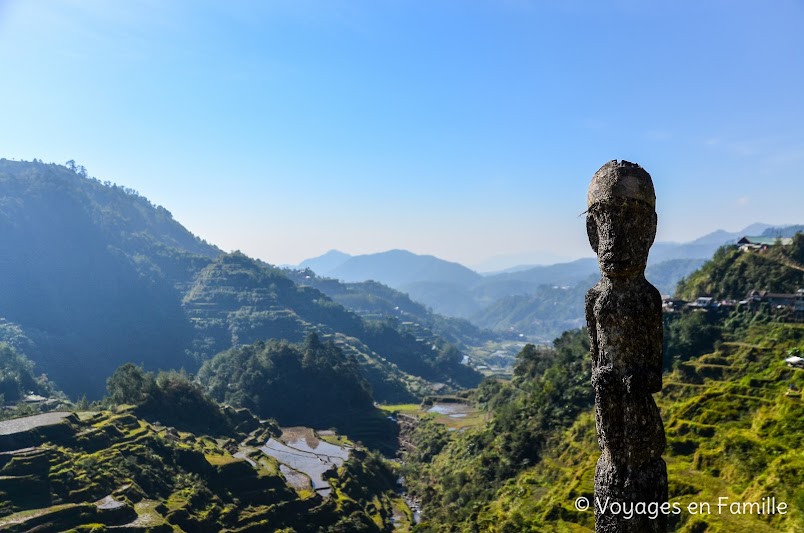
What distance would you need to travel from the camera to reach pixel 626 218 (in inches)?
199

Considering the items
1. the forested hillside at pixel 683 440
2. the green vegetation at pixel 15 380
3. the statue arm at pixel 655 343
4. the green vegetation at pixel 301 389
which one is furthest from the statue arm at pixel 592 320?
the green vegetation at pixel 301 389

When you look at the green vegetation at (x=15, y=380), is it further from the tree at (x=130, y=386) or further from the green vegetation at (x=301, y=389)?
the green vegetation at (x=301, y=389)

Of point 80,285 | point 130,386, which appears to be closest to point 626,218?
point 130,386

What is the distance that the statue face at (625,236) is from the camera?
5.02 m

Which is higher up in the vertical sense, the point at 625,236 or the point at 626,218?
the point at 626,218

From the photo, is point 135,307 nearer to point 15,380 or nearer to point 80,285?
point 80,285

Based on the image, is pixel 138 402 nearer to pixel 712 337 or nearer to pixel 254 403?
pixel 254 403

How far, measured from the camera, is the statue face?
502cm

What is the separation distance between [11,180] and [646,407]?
537ft

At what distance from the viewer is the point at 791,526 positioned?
52.0ft

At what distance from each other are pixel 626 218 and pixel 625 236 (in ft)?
0.53

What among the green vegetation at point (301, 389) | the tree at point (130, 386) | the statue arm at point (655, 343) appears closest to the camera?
the statue arm at point (655, 343)

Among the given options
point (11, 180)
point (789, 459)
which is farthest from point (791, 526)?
point (11, 180)

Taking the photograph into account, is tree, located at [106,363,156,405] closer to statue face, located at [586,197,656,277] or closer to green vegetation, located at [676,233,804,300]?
green vegetation, located at [676,233,804,300]
